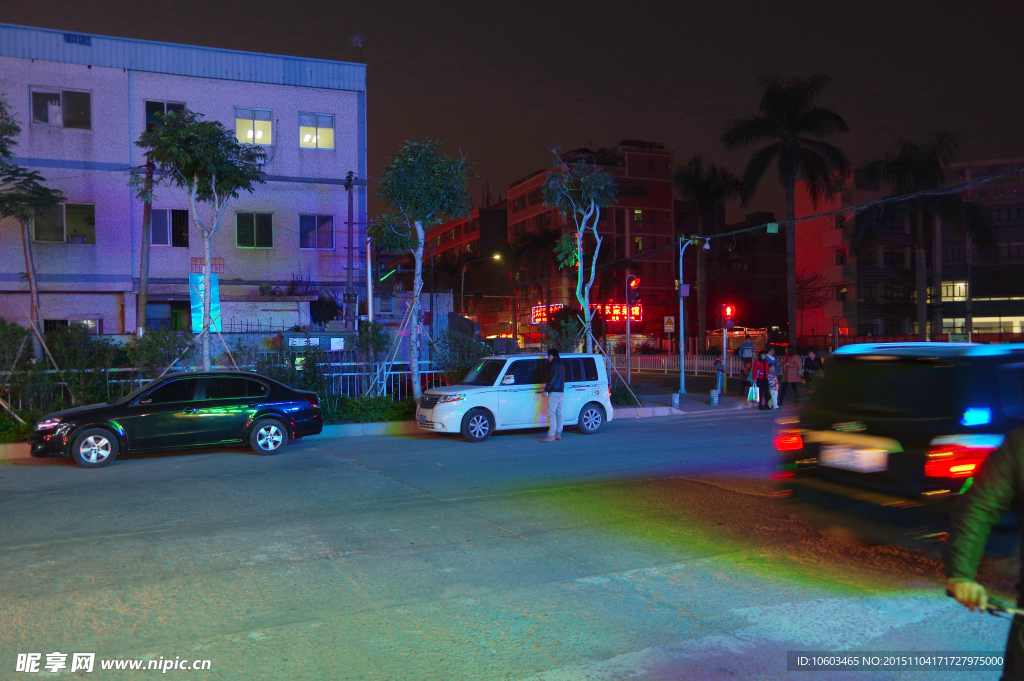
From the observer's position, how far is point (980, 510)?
283 cm

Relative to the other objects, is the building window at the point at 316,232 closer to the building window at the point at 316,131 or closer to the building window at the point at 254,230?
the building window at the point at 254,230

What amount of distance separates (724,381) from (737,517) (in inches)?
768

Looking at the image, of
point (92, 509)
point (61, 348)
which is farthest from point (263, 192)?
point (92, 509)

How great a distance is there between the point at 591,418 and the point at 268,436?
6.31 meters

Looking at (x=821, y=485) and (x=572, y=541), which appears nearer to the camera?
(x=821, y=485)

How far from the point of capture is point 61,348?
14914mm

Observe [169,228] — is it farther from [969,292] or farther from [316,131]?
[969,292]

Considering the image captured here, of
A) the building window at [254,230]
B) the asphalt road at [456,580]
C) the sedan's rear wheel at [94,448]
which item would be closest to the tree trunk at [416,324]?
the sedan's rear wheel at [94,448]

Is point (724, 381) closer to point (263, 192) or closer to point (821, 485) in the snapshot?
point (263, 192)

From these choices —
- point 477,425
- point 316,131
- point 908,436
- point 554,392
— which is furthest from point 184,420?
point 316,131

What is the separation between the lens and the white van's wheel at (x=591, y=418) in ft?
49.7

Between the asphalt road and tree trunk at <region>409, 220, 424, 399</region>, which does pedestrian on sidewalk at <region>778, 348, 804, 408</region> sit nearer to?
tree trunk at <region>409, 220, 424, 399</region>

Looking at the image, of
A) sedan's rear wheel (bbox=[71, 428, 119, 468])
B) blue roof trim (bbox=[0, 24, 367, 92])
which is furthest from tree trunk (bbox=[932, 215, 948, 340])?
sedan's rear wheel (bbox=[71, 428, 119, 468])

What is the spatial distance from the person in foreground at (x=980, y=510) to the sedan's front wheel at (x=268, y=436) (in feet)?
38.1
